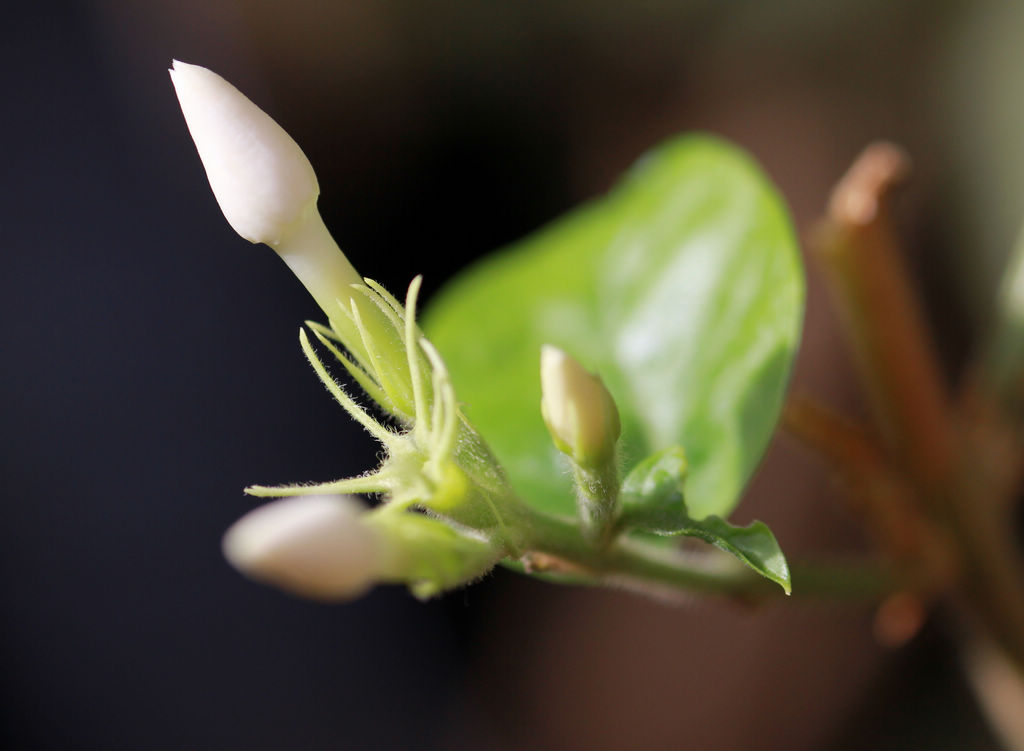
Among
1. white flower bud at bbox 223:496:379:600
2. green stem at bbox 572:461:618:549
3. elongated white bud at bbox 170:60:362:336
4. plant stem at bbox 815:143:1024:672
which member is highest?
elongated white bud at bbox 170:60:362:336

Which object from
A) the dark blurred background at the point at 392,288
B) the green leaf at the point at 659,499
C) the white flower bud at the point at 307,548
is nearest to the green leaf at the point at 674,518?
the green leaf at the point at 659,499

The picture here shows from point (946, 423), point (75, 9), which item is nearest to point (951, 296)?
point (946, 423)

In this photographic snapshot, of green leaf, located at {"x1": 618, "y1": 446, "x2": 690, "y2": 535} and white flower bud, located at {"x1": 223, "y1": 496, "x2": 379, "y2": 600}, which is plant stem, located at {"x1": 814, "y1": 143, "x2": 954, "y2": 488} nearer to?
green leaf, located at {"x1": 618, "y1": 446, "x2": 690, "y2": 535}

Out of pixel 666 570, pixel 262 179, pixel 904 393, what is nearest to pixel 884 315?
pixel 904 393

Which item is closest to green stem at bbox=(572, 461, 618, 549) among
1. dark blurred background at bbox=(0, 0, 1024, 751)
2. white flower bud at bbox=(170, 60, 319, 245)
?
white flower bud at bbox=(170, 60, 319, 245)

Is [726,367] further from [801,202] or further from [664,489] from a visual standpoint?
[801,202]
